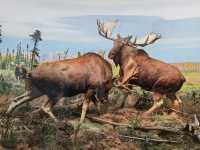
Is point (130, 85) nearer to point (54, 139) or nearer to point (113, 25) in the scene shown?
point (113, 25)

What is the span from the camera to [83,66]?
14.2 meters

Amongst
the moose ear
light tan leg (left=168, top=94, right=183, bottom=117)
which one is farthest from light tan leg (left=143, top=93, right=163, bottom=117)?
the moose ear

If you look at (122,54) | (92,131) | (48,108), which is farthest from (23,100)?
(122,54)

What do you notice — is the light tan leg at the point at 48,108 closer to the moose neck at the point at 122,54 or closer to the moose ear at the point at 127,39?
the moose neck at the point at 122,54

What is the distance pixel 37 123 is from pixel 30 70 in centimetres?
170

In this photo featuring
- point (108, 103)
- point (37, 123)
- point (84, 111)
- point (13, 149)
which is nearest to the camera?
point (13, 149)

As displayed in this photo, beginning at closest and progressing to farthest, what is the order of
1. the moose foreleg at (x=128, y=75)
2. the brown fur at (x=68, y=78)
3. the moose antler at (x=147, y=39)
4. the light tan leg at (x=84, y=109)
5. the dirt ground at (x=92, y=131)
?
the dirt ground at (x=92, y=131) < the brown fur at (x=68, y=78) < the light tan leg at (x=84, y=109) < the moose foreleg at (x=128, y=75) < the moose antler at (x=147, y=39)

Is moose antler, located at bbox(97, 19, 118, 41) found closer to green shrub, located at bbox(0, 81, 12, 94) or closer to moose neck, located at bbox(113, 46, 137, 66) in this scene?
moose neck, located at bbox(113, 46, 137, 66)

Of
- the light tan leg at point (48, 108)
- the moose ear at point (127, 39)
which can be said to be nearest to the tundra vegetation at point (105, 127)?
the light tan leg at point (48, 108)

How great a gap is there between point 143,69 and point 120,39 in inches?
45.2

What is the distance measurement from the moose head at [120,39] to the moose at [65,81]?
1661 millimetres

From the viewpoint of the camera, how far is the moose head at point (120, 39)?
52.7 ft

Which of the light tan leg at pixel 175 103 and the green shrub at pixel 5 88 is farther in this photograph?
the green shrub at pixel 5 88

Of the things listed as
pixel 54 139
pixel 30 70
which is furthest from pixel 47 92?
pixel 54 139
